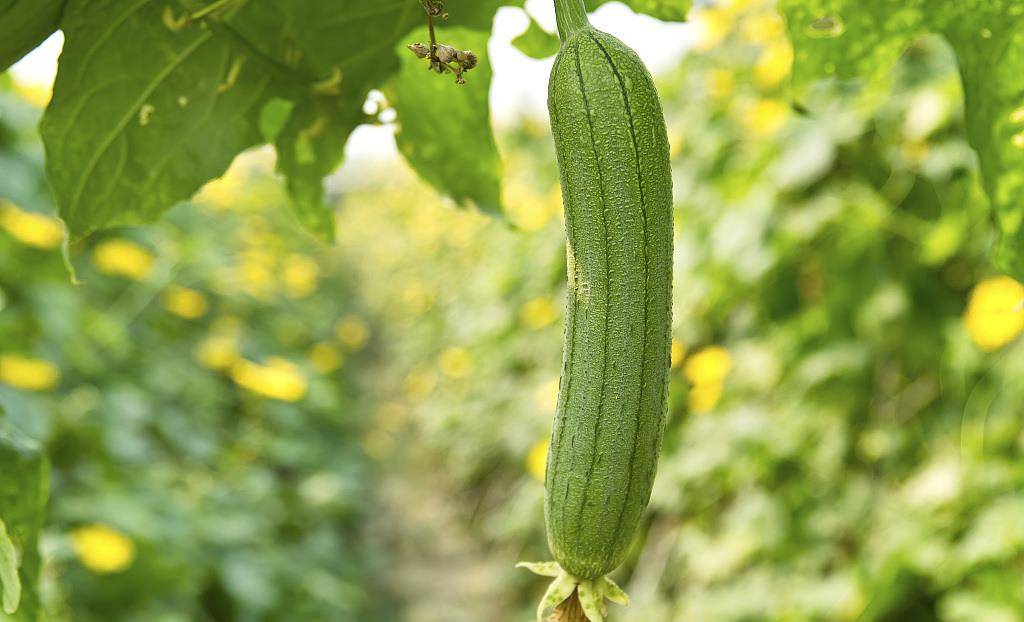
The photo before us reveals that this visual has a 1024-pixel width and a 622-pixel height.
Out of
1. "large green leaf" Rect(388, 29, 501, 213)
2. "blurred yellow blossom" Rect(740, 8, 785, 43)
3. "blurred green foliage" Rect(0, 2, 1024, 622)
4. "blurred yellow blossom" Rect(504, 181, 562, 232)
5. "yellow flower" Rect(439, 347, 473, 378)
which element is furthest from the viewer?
"yellow flower" Rect(439, 347, 473, 378)

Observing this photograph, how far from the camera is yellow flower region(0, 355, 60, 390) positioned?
9.55ft

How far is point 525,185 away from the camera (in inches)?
255

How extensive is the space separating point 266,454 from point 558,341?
1.38m

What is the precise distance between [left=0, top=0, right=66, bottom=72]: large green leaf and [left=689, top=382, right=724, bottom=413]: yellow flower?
2.49 m

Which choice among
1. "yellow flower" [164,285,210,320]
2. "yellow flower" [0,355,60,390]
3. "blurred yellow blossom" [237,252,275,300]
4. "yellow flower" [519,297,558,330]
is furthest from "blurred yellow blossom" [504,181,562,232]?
"yellow flower" [0,355,60,390]

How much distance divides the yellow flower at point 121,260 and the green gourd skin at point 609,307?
12.7 ft

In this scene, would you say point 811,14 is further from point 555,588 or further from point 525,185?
point 525,185

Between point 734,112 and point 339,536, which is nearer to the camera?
point 734,112

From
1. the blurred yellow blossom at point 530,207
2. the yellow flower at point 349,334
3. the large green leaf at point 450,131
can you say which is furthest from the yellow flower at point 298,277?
the large green leaf at point 450,131

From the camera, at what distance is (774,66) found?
10.1 ft

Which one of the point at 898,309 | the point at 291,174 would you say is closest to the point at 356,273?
the point at 898,309

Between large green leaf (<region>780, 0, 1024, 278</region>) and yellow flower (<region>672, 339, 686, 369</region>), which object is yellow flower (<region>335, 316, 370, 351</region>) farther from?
large green leaf (<region>780, 0, 1024, 278</region>)

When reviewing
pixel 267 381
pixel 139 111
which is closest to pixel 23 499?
pixel 139 111

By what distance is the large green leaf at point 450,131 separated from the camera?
1015 millimetres
